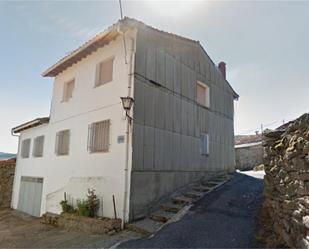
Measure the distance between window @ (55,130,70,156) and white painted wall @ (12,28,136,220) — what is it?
25 cm

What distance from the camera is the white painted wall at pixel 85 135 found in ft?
26.5

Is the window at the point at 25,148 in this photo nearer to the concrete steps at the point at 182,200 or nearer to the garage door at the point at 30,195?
the garage door at the point at 30,195

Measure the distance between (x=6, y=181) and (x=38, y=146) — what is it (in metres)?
4.45

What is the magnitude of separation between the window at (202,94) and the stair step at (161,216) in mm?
5901

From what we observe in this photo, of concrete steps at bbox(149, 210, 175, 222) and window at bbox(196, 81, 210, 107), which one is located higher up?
window at bbox(196, 81, 210, 107)

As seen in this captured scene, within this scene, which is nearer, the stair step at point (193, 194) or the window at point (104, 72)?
the stair step at point (193, 194)

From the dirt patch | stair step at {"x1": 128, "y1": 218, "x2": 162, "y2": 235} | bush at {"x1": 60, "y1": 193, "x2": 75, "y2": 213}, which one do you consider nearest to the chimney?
stair step at {"x1": 128, "y1": 218, "x2": 162, "y2": 235}

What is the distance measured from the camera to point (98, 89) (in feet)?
31.1

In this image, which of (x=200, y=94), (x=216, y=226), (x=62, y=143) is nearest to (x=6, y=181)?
(x=62, y=143)

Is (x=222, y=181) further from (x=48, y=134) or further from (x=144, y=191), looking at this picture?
(x=48, y=134)

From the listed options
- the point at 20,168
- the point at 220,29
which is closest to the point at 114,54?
the point at 220,29

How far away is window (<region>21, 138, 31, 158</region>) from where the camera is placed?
47.0ft

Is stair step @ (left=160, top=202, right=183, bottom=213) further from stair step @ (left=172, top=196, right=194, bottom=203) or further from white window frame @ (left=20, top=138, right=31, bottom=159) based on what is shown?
white window frame @ (left=20, top=138, right=31, bottom=159)

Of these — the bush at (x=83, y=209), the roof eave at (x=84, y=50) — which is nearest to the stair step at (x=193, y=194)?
the bush at (x=83, y=209)
